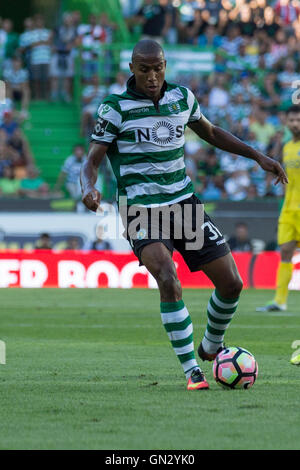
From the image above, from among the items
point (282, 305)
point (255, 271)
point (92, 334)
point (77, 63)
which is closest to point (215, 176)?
point (255, 271)

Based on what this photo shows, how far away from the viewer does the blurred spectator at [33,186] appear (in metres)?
21.6

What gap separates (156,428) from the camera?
5.39 meters

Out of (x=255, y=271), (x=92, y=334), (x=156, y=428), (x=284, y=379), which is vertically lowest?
(x=255, y=271)

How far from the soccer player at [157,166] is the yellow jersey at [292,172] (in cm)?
597

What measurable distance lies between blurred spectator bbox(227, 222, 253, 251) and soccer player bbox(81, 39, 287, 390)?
12546 mm

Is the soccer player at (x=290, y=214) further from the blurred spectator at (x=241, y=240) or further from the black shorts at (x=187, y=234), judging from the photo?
the blurred spectator at (x=241, y=240)

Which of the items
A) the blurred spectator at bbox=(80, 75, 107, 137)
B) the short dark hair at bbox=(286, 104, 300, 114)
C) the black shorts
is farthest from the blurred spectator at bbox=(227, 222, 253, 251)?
the black shorts

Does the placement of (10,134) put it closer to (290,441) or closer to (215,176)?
(215,176)

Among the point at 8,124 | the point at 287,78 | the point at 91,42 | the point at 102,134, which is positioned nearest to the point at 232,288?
the point at 102,134

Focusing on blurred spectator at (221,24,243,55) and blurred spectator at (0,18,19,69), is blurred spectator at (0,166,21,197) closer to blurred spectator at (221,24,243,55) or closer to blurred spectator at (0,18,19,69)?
blurred spectator at (0,18,19,69)

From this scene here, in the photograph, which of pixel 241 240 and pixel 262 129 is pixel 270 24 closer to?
pixel 262 129

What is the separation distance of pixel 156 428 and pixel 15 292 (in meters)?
13.0

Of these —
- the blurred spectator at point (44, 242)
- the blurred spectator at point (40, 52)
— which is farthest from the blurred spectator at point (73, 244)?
the blurred spectator at point (40, 52)

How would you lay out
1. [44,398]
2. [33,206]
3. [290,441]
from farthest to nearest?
[33,206]
[44,398]
[290,441]
